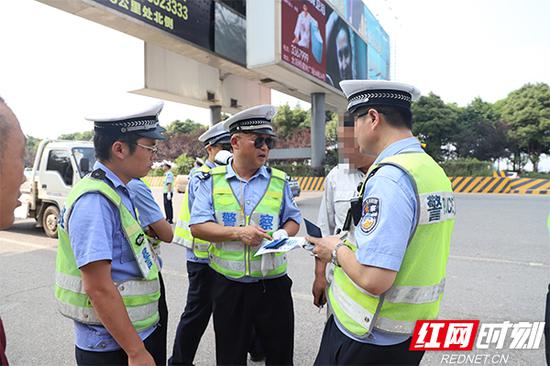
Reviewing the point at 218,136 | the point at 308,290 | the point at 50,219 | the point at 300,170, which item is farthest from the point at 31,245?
the point at 300,170

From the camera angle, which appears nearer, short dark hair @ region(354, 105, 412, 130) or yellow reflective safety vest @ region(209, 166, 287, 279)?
short dark hair @ region(354, 105, 412, 130)

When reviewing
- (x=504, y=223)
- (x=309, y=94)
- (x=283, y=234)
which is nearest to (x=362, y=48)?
(x=309, y=94)

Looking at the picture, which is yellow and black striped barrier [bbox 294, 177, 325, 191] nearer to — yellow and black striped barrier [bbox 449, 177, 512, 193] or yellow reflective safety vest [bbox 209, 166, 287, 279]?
yellow and black striped barrier [bbox 449, 177, 512, 193]

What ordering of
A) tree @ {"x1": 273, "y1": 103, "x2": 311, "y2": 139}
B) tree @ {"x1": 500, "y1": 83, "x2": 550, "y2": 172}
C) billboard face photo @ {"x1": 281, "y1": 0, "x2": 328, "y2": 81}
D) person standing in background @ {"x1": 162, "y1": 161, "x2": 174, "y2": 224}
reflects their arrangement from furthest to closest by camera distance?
1. tree @ {"x1": 273, "y1": 103, "x2": 311, "y2": 139}
2. tree @ {"x1": 500, "y1": 83, "x2": 550, "y2": 172}
3. billboard face photo @ {"x1": 281, "y1": 0, "x2": 328, "y2": 81}
4. person standing in background @ {"x1": 162, "y1": 161, "x2": 174, "y2": 224}

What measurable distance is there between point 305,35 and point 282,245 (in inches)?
568

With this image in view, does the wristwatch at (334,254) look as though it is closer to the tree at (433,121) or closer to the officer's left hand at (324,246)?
the officer's left hand at (324,246)

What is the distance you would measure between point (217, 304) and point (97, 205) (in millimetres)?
1011

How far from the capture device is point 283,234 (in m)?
1.91

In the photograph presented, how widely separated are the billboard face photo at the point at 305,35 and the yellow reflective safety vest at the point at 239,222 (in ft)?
38.1

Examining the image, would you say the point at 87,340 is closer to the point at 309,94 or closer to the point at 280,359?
the point at 280,359

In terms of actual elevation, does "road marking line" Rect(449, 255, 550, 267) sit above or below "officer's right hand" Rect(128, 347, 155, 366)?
below

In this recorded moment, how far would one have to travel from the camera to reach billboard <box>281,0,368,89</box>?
536 inches

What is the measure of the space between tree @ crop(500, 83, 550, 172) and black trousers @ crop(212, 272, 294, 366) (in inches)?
1217

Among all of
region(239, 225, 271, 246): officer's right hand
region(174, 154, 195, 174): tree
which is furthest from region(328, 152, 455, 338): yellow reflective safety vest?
region(174, 154, 195, 174): tree
